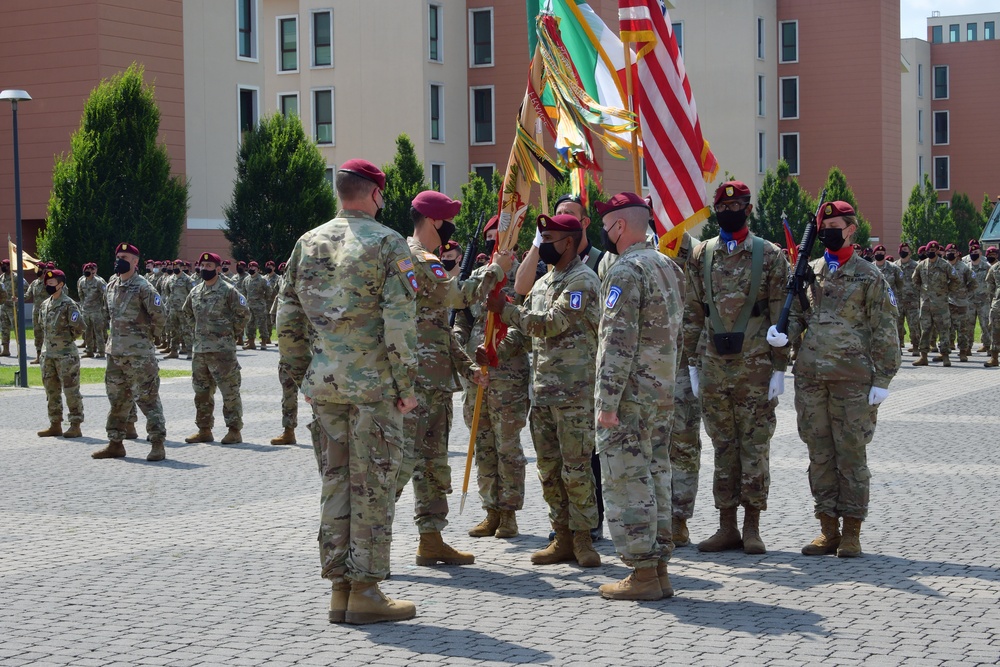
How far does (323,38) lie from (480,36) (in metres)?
6.92

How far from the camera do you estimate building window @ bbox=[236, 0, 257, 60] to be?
155 ft

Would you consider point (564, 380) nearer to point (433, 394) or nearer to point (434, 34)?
point (433, 394)

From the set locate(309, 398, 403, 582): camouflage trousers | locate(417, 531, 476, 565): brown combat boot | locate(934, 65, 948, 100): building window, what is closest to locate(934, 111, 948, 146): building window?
locate(934, 65, 948, 100): building window

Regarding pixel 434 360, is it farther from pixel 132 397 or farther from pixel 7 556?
pixel 132 397

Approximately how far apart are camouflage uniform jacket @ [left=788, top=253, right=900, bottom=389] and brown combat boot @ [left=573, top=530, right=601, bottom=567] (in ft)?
5.83

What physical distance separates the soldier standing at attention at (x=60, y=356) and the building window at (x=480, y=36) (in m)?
43.3

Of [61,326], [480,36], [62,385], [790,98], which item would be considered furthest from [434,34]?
[62,385]

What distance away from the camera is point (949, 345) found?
25156 millimetres

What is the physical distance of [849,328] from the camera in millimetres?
8453

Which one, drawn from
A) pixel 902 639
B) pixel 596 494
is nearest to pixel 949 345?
pixel 596 494

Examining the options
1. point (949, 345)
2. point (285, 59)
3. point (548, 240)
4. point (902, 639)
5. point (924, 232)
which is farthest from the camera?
point (924, 232)

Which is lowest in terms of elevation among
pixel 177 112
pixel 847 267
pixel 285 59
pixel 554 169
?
pixel 847 267

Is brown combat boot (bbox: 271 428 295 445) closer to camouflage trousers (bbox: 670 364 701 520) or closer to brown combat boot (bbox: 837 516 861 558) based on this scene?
camouflage trousers (bbox: 670 364 701 520)

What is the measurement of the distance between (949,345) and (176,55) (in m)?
29.4
